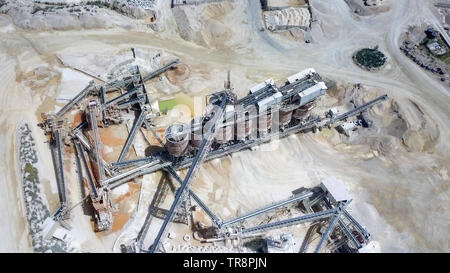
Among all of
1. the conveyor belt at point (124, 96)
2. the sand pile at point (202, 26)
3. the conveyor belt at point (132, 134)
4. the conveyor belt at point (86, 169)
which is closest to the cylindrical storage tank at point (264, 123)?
the conveyor belt at point (132, 134)

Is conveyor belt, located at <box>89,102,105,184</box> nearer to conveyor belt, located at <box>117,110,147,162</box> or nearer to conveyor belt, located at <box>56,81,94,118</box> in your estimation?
conveyor belt, located at <box>117,110,147,162</box>

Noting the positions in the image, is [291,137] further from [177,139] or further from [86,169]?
[86,169]

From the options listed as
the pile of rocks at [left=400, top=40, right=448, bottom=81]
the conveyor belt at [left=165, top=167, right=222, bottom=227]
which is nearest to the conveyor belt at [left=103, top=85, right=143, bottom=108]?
the conveyor belt at [left=165, top=167, right=222, bottom=227]

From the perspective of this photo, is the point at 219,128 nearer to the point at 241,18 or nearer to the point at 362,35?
the point at 241,18

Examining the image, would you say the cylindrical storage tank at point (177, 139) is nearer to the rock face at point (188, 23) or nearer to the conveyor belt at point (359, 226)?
the conveyor belt at point (359, 226)

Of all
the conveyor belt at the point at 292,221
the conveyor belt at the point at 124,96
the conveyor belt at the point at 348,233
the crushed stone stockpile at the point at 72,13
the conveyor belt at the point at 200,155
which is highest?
the crushed stone stockpile at the point at 72,13
